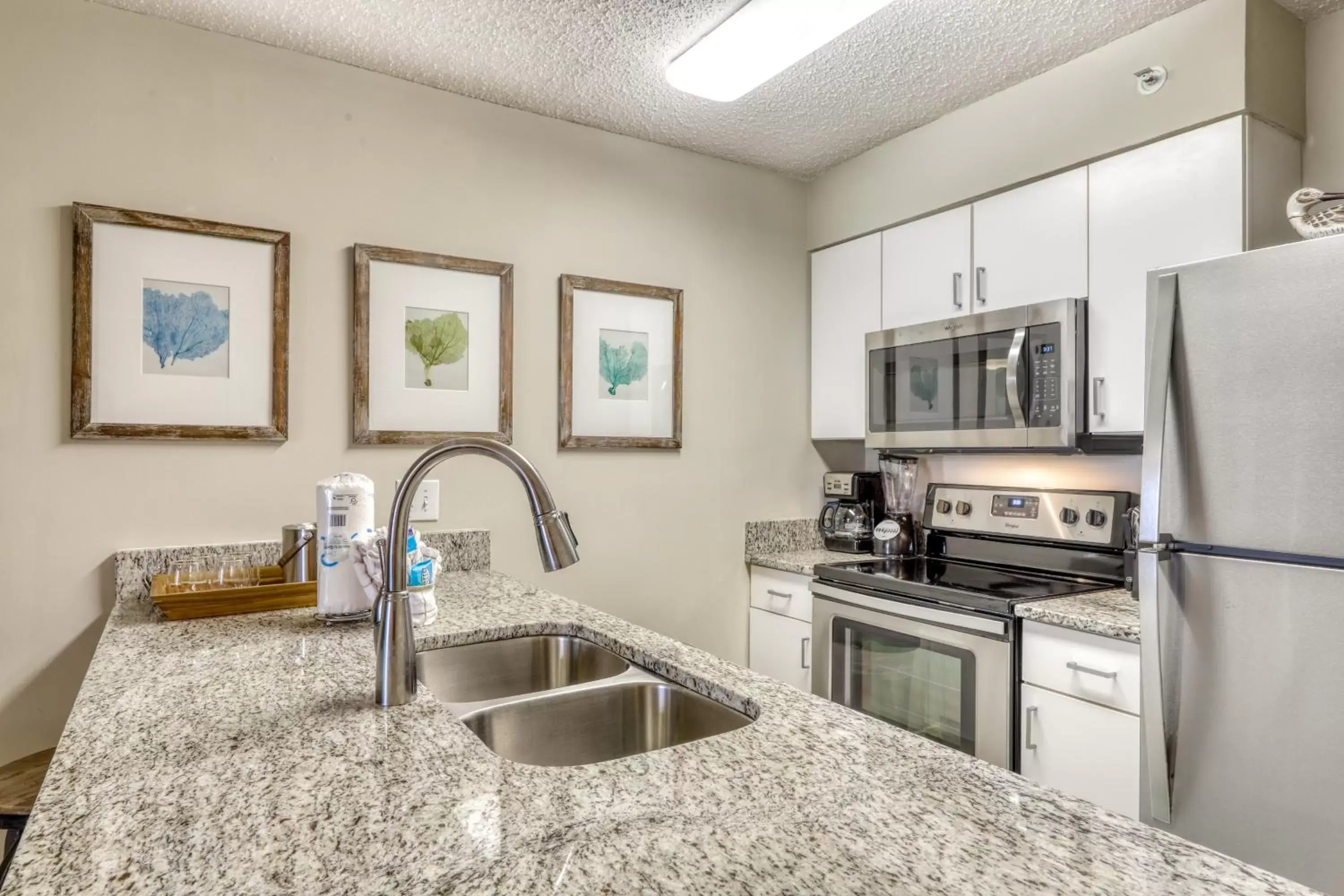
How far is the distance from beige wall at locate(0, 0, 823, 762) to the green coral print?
57 cm

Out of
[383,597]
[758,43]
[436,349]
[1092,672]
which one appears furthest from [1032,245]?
[383,597]

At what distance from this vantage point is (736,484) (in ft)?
9.50

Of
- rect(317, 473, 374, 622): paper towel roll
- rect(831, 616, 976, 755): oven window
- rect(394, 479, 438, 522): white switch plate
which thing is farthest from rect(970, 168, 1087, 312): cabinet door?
rect(317, 473, 374, 622): paper towel roll

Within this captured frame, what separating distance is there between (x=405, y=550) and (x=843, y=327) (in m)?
2.21

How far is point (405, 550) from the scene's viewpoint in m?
1.06

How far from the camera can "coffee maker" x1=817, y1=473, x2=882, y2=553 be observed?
2.90 m

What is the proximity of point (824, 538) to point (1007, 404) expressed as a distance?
959 millimetres

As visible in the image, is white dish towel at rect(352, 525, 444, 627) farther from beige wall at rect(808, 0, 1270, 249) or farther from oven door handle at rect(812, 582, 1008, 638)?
beige wall at rect(808, 0, 1270, 249)

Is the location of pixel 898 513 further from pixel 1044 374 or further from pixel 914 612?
pixel 1044 374

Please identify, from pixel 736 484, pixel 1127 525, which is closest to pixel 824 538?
pixel 736 484

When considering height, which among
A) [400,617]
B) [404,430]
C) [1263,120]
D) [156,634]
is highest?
[1263,120]

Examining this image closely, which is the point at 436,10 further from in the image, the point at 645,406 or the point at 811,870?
the point at 811,870

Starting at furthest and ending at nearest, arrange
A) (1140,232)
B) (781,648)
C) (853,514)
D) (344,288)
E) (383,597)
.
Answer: (853,514), (781,648), (344,288), (1140,232), (383,597)

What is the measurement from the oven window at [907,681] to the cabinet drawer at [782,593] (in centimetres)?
20
